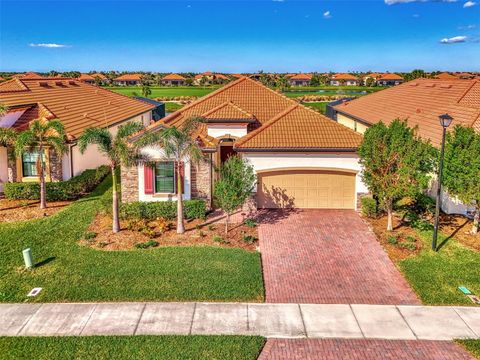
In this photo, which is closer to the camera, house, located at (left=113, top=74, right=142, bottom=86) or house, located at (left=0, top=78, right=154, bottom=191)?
house, located at (left=0, top=78, right=154, bottom=191)

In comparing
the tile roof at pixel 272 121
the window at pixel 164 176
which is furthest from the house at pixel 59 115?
the window at pixel 164 176

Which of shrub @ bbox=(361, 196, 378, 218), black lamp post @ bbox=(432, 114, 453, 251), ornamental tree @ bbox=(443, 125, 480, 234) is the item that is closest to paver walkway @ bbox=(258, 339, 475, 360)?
black lamp post @ bbox=(432, 114, 453, 251)

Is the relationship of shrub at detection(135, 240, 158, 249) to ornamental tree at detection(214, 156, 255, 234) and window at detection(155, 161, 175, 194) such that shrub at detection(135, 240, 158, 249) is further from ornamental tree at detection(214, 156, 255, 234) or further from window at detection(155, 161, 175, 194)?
window at detection(155, 161, 175, 194)

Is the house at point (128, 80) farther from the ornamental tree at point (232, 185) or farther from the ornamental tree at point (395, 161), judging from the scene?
the ornamental tree at point (395, 161)

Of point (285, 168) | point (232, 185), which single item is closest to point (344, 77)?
point (285, 168)

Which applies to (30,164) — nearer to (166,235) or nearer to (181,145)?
(166,235)

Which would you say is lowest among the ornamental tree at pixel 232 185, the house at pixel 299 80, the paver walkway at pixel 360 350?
the paver walkway at pixel 360 350

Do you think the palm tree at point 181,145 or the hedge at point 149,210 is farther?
the hedge at point 149,210
